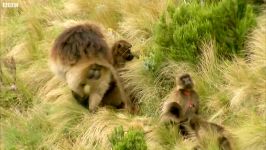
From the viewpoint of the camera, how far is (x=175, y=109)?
7844 mm

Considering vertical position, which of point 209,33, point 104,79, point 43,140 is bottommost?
point 43,140

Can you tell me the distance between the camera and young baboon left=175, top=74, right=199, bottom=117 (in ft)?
25.6

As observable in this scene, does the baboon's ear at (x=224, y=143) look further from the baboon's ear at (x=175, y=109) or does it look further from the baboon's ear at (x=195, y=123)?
the baboon's ear at (x=175, y=109)

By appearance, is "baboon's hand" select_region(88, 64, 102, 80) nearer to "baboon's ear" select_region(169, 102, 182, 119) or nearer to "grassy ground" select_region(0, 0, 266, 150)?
"grassy ground" select_region(0, 0, 266, 150)

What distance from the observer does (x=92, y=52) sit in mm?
9344

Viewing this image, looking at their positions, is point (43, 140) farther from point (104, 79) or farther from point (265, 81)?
point (265, 81)

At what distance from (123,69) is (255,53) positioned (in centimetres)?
198

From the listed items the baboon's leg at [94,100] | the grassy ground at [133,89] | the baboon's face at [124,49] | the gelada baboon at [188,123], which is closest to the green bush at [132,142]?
the grassy ground at [133,89]

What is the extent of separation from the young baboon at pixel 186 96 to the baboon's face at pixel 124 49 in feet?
5.85

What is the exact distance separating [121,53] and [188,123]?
2066mm

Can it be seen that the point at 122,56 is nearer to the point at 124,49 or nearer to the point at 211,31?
the point at 124,49

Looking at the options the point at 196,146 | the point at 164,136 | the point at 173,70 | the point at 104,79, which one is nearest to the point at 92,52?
the point at 104,79

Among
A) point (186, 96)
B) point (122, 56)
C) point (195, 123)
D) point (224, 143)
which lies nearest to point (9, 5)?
point (122, 56)

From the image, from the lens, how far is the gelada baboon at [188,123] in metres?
7.52
